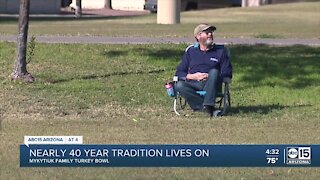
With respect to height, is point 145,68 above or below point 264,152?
below

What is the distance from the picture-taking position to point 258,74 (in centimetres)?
1611

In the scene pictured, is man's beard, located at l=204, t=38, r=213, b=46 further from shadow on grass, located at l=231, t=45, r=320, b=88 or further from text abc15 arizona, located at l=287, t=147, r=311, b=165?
text abc15 arizona, located at l=287, t=147, r=311, b=165

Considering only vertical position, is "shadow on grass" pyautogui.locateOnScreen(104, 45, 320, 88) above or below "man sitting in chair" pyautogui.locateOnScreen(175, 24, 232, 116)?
below

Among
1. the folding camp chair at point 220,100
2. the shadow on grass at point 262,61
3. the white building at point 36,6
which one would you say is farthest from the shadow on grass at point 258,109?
the white building at point 36,6

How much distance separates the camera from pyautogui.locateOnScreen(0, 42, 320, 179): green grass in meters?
8.33

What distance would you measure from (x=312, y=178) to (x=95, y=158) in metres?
2.31

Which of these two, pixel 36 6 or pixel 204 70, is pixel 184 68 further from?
pixel 36 6

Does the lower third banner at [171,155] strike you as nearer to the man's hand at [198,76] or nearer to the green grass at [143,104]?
the green grass at [143,104]

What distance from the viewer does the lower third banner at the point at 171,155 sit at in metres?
6.84

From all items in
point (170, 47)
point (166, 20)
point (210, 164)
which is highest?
point (210, 164)

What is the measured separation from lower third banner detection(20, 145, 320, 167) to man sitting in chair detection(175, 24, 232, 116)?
4.77 m

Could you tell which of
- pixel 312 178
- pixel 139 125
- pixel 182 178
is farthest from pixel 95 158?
pixel 139 125

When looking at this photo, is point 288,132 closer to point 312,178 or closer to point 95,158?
point 312,178

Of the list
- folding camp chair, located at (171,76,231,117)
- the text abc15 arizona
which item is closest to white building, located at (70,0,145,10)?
folding camp chair, located at (171,76,231,117)
